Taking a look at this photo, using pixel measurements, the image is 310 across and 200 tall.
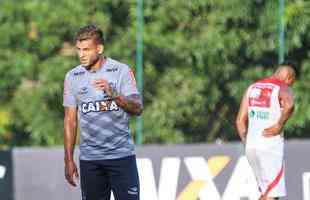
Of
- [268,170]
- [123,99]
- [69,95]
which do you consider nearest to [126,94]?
[123,99]

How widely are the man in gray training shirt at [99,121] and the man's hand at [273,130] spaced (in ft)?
8.37


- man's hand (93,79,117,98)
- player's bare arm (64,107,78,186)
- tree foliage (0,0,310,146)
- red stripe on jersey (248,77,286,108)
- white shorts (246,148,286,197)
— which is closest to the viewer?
man's hand (93,79,117,98)

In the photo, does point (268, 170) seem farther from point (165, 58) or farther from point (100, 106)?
point (165, 58)

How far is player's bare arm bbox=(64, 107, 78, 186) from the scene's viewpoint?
724cm

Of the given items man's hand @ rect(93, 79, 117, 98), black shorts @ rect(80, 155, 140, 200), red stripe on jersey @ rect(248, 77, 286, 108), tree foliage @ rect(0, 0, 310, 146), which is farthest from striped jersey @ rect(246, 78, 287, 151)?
tree foliage @ rect(0, 0, 310, 146)

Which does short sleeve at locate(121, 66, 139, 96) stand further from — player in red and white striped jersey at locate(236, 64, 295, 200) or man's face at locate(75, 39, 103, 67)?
player in red and white striped jersey at locate(236, 64, 295, 200)

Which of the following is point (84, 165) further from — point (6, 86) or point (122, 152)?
point (6, 86)

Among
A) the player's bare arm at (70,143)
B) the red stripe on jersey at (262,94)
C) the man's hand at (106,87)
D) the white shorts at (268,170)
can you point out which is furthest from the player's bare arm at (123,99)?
the white shorts at (268,170)

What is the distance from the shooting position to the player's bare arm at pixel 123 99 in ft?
22.0

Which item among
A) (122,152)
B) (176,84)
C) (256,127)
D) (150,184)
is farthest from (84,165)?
(176,84)

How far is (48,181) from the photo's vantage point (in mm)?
11383

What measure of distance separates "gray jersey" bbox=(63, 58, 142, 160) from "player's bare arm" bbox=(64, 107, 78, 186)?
0.26 ft

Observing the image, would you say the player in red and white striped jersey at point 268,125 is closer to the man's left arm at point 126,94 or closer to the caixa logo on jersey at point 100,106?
the man's left arm at point 126,94

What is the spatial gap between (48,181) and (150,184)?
45.5 inches
